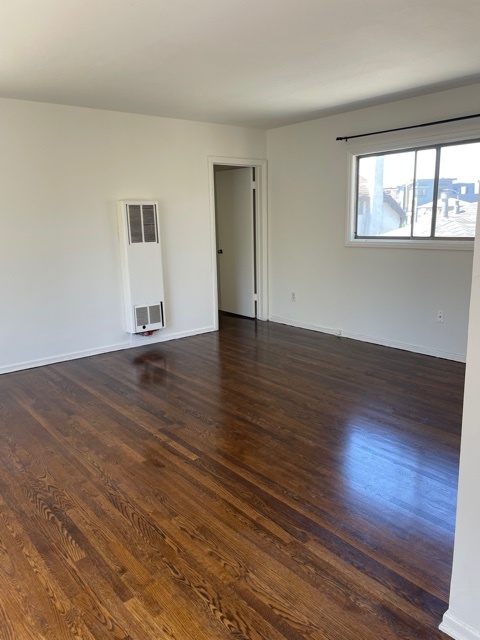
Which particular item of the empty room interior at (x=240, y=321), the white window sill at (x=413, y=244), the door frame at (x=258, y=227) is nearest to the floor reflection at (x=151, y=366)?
the empty room interior at (x=240, y=321)

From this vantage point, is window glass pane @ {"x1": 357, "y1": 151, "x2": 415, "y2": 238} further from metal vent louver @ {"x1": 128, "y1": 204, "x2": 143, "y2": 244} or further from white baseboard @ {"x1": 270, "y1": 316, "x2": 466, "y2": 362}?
metal vent louver @ {"x1": 128, "y1": 204, "x2": 143, "y2": 244}

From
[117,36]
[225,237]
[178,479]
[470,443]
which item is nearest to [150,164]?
[225,237]

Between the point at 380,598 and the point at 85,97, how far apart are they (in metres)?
4.31

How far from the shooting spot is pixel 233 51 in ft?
9.90

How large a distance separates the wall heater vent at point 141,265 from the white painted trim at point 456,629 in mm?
4065

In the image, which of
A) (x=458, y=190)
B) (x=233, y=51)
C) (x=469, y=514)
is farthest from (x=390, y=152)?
(x=469, y=514)

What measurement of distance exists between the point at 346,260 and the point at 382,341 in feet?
3.27

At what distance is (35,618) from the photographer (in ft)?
5.67

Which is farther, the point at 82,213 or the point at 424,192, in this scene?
the point at 82,213

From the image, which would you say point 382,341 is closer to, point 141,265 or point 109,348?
point 141,265

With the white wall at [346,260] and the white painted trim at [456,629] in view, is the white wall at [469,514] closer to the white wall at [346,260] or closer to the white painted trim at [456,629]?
the white painted trim at [456,629]

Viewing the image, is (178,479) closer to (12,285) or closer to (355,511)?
(355,511)

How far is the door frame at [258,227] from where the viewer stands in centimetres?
568

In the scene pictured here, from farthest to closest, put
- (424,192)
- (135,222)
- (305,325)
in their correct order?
(305,325) < (135,222) < (424,192)
